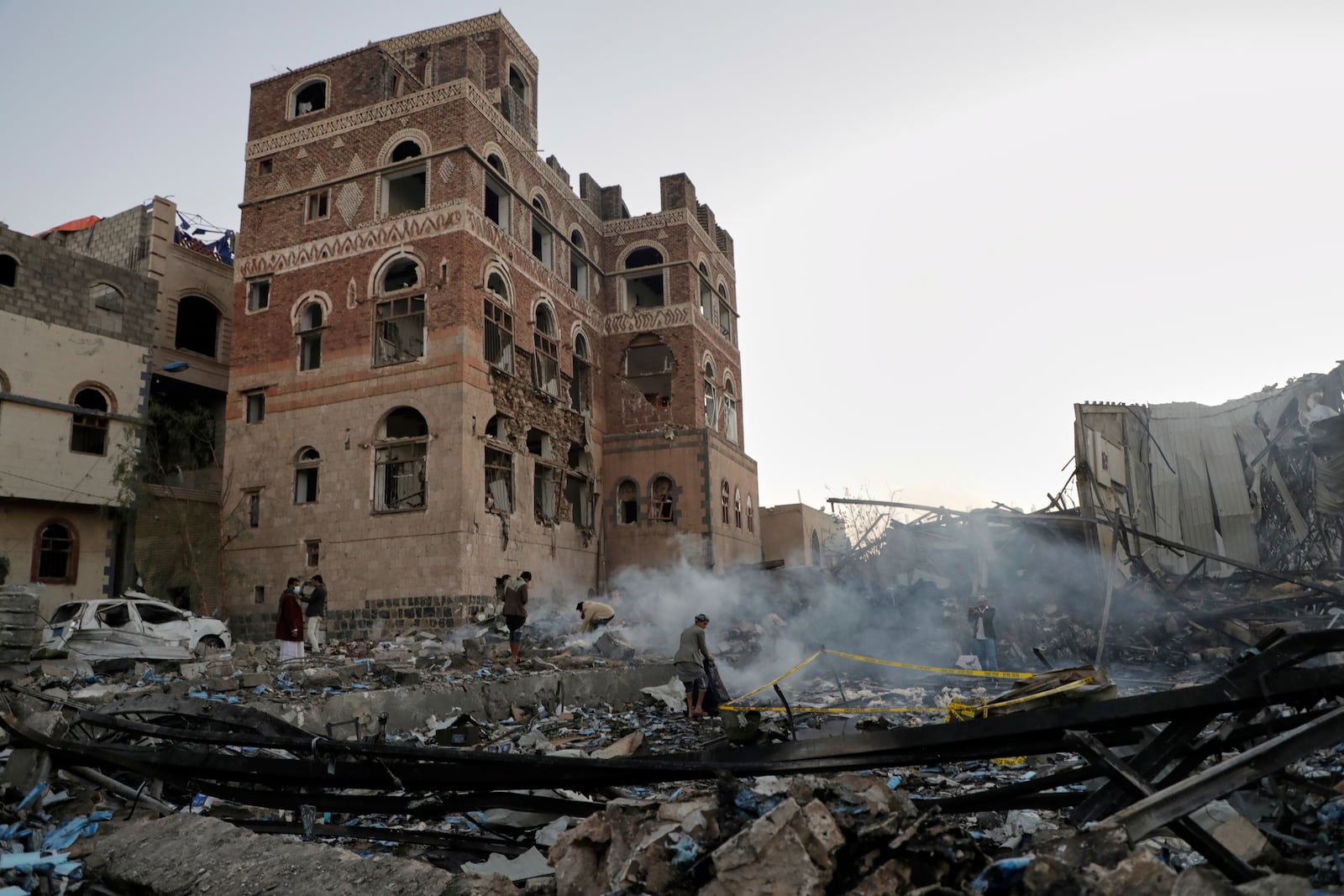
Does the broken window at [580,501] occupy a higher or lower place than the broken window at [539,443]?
lower

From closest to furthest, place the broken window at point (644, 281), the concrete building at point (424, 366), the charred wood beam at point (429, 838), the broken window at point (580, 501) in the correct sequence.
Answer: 1. the charred wood beam at point (429, 838)
2. the concrete building at point (424, 366)
3. the broken window at point (580, 501)
4. the broken window at point (644, 281)

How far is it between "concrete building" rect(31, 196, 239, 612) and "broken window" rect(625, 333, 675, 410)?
1207 cm

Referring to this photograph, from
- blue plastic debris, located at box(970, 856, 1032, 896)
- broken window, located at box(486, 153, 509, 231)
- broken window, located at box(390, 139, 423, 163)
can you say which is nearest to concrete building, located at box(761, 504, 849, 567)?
broken window, located at box(486, 153, 509, 231)

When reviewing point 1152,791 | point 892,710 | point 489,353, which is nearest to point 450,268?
point 489,353

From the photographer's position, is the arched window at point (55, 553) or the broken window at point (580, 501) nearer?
the arched window at point (55, 553)

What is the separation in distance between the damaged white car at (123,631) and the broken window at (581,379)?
13.1 m

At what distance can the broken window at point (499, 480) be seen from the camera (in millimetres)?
22062

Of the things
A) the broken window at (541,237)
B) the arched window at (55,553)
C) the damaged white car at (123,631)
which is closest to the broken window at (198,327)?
the arched window at (55,553)

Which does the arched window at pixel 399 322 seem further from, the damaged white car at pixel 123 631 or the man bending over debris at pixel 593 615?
the damaged white car at pixel 123 631

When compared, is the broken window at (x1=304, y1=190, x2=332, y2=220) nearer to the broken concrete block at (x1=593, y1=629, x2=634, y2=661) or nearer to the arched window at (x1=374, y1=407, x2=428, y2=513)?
the arched window at (x1=374, y1=407, x2=428, y2=513)

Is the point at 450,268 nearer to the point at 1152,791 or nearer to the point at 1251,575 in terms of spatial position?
the point at 1251,575

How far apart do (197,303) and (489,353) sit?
11.6 metres

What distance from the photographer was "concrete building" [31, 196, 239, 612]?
22859mm

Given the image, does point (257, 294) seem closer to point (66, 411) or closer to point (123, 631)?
point (66, 411)
